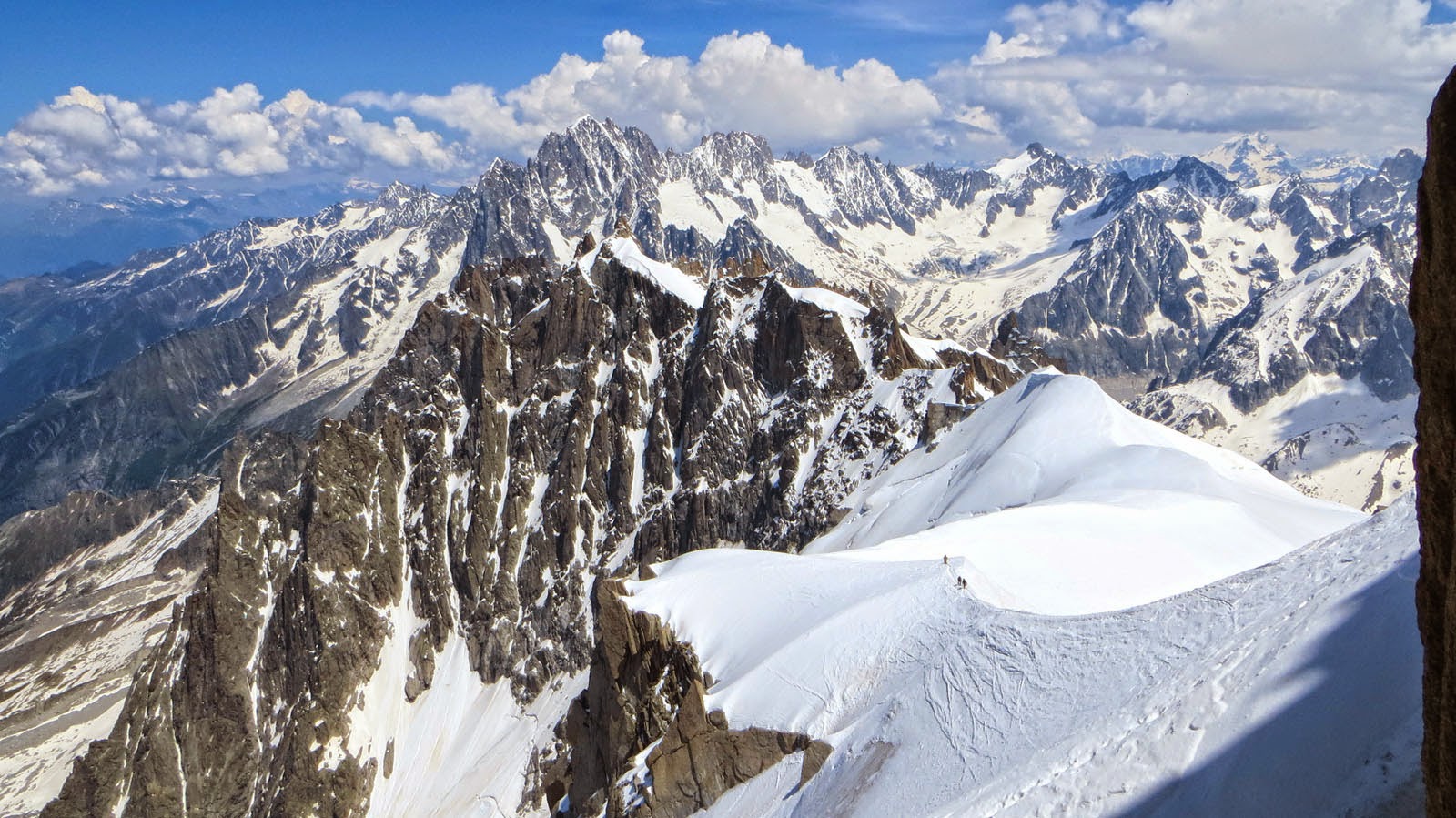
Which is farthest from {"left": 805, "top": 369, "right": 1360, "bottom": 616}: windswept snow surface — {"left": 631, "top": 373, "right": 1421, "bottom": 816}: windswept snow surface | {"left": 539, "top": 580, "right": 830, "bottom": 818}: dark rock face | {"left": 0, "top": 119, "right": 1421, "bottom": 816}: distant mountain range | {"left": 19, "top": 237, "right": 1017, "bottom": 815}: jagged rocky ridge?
{"left": 19, "top": 237, "right": 1017, "bottom": 815}: jagged rocky ridge

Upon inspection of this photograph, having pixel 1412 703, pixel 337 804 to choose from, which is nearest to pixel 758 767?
pixel 1412 703

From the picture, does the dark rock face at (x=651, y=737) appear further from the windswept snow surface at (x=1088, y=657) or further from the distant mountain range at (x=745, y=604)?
the windswept snow surface at (x=1088, y=657)

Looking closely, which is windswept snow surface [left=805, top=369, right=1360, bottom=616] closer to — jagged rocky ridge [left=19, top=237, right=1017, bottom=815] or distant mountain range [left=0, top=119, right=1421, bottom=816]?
distant mountain range [left=0, top=119, right=1421, bottom=816]

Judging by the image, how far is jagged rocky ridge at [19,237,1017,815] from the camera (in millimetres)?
128750

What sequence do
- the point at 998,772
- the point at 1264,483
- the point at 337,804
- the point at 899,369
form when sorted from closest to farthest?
the point at 998,772 → the point at 1264,483 → the point at 337,804 → the point at 899,369

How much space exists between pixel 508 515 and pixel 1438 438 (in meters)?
156

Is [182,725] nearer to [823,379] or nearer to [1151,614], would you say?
[823,379]

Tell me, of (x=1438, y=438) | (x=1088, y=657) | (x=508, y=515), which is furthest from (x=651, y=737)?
(x=508, y=515)

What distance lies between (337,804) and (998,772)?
12964 cm

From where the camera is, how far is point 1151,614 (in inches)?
1187

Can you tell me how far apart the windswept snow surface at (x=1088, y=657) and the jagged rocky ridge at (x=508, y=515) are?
66.0 meters

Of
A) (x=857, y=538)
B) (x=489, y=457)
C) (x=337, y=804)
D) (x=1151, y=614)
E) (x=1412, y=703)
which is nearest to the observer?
(x=1412, y=703)

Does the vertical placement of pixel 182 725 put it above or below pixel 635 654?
below

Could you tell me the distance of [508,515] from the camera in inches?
6211
